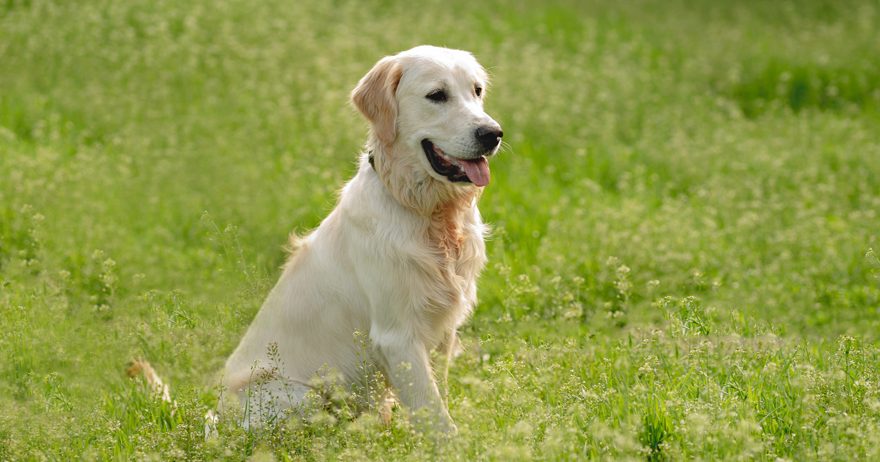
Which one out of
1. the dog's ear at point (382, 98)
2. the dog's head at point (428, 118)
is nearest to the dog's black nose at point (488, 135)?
the dog's head at point (428, 118)

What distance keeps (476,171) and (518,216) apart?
9.32ft

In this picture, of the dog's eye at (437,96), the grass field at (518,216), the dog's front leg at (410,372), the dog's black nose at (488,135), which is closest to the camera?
the grass field at (518,216)

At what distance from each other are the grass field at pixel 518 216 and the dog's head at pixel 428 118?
83 cm

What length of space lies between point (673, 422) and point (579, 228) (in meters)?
3.03

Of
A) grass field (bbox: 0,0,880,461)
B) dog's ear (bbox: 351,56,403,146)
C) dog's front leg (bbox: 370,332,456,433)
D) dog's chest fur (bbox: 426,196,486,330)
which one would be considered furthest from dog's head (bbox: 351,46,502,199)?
grass field (bbox: 0,0,880,461)

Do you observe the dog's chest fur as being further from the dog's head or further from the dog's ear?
the dog's ear

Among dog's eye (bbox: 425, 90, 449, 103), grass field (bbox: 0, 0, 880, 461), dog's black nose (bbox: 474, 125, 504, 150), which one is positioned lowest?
grass field (bbox: 0, 0, 880, 461)

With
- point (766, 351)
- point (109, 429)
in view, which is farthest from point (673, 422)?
point (109, 429)

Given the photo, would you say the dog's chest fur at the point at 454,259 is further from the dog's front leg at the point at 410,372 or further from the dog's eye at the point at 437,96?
the dog's eye at the point at 437,96

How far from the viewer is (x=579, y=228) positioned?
659 centimetres

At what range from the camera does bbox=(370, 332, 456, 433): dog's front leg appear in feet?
13.4

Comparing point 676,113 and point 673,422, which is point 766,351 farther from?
point 676,113

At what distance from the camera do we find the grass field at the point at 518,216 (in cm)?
388

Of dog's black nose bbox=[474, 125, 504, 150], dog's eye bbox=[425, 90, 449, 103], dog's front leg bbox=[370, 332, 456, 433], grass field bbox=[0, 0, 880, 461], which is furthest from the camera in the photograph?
dog's eye bbox=[425, 90, 449, 103]
